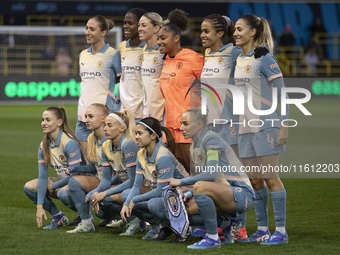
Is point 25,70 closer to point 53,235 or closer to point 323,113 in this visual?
point 323,113

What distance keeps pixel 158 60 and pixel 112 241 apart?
189 cm

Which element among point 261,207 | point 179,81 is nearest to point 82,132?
point 179,81

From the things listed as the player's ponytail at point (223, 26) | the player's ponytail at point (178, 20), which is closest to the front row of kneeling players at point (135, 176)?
the player's ponytail at point (223, 26)

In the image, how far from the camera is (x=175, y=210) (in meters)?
7.21

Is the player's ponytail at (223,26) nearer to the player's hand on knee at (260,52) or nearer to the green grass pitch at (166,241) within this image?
the player's hand on knee at (260,52)

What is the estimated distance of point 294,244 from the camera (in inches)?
290

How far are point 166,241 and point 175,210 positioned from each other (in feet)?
1.44

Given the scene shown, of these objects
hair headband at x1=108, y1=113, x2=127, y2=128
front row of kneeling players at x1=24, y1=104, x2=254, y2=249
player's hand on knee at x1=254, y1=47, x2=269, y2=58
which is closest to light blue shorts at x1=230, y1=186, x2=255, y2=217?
front row of kneeling players at x1=24, y1=104, x2=254, y2=249

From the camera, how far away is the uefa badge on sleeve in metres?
7.17

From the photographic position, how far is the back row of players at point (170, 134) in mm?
7281

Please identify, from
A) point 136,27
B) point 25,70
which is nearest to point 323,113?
point 25,70

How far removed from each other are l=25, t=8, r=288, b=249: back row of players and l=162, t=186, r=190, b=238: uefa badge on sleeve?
8 cm

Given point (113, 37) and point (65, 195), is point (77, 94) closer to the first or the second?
point (113, 37)

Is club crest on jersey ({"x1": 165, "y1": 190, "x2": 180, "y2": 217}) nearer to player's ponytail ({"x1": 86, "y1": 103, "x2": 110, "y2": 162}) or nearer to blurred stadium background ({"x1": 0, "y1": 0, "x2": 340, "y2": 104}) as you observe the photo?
player's ponytail ({"x1": 86, "y1": 103, "x2": 110, "y2": 162})
